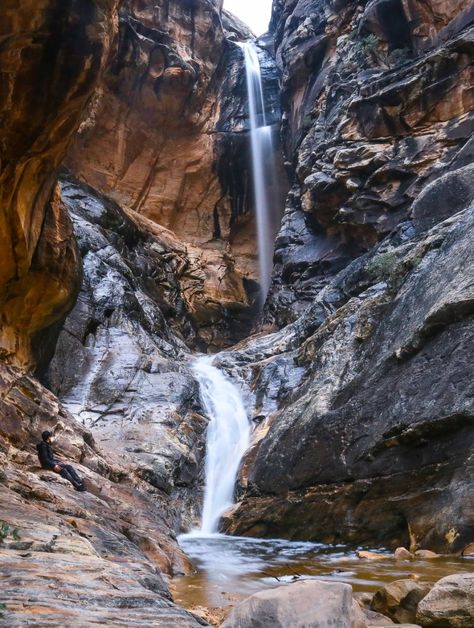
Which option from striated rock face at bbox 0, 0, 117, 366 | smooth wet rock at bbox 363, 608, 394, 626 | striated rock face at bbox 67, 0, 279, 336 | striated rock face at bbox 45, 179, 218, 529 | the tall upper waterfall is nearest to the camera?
smooth wet rock at bbox 363, 608, 394, 626

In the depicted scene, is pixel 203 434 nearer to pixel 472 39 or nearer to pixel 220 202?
pixel 472 39

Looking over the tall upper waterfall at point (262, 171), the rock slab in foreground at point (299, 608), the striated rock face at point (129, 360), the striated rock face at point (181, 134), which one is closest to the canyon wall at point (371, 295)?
the tall upper waterfall at point (262, 171)

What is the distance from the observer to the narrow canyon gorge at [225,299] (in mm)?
7281

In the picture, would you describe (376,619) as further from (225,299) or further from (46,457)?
(225,299)

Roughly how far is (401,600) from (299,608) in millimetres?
2019

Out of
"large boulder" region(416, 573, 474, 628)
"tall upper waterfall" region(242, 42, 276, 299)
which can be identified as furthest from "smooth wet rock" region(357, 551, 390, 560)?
"tall upper waterfall" region(242, 42, 276, 299)

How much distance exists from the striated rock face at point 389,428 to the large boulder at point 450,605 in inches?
144

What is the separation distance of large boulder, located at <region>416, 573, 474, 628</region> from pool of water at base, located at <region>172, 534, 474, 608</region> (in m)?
1.88

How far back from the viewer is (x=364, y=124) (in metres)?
23.5

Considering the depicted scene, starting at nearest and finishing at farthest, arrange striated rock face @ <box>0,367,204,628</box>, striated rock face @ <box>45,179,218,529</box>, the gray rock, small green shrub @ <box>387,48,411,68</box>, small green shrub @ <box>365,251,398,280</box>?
striated rock face @ <box>0,367,204,628</box> → small green shrub @ <box>365,251,398,280</box> → striated rock face @ <box>45,179,218,529</box> → the gray rock → small green shrub @ <box>387,48,411,68</box>

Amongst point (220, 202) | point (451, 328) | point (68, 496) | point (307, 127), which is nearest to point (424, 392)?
point (451, 328)

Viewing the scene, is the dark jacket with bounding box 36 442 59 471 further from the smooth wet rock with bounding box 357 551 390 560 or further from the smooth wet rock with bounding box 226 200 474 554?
the smooth wet rock with bounding box 357 551 390 560

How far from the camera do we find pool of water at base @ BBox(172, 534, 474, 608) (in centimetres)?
644

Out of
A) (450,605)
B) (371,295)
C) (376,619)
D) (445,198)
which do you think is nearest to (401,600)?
(376,619)
